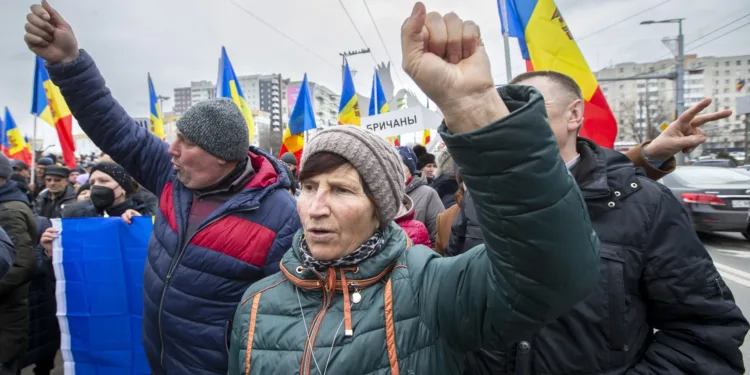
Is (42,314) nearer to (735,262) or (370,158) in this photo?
(370,158)

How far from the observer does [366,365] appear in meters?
1.17

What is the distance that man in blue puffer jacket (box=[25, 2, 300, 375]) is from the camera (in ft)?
6.25

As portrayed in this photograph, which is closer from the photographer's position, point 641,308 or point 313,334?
point 313,334

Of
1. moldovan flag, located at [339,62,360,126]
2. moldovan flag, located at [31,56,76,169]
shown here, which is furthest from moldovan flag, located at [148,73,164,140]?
moldovan flag, located at [339,62,360,126]

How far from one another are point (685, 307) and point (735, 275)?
6730 mm

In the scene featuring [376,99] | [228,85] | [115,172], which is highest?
A: [228,85]

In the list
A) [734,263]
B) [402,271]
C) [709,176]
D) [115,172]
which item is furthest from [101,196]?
[709,176]

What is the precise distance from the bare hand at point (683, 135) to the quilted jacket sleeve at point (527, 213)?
5.11 feet

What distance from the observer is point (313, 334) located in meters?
1.22

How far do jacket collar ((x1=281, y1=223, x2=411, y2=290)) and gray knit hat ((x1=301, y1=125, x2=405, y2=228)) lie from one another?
0.35ft

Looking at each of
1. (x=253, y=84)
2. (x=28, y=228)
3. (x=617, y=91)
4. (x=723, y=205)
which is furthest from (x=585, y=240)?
(x=253, y=84)

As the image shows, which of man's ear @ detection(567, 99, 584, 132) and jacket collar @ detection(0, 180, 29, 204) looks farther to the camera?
jacket collar @ detection(0, 180, 29, 204)

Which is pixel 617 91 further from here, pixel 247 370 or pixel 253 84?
pixel 247 370

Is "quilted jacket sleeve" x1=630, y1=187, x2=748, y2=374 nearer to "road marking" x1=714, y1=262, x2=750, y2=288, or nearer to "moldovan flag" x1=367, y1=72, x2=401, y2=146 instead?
"road marking" x1=714, y1=262, x2=750, y2=288
